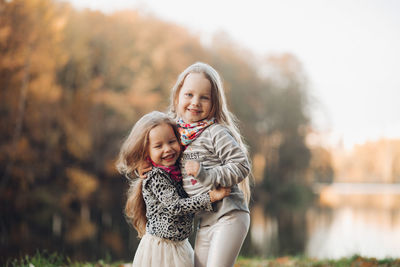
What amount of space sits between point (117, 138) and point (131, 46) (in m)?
4.63

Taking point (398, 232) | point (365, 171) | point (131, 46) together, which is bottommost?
point (365, 171)

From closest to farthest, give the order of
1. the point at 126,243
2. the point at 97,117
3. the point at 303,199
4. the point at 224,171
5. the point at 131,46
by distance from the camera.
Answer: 1. the point at 224,171
2. the point at 126,243
3. the point at 97,117
4. the point at 131,46
5. the point at 303,199

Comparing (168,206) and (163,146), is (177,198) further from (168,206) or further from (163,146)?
(163,146)

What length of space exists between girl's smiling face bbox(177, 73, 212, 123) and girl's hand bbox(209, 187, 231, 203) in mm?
512

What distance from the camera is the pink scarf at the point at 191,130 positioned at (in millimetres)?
2629

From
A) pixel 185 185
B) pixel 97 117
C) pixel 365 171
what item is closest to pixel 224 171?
pixel 185 185

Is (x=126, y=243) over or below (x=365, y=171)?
over

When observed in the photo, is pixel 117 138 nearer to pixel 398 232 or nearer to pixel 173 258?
pixel 398 232

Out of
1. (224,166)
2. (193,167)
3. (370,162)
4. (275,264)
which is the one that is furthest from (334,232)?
(370,162)

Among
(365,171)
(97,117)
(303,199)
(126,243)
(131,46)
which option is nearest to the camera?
(126,243)

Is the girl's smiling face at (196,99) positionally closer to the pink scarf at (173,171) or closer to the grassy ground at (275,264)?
the pink scarf at (173,171)

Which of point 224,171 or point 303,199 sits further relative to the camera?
point 303,199

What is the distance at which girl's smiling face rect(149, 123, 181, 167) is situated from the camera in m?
2.55

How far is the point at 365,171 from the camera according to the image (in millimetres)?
59219
